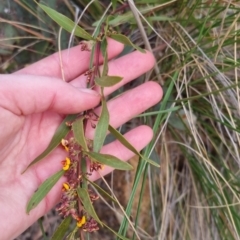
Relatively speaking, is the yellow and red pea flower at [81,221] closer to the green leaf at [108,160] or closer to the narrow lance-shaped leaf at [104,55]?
the green leaf at [108,160]

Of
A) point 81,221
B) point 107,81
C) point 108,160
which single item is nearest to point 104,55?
point 107,81

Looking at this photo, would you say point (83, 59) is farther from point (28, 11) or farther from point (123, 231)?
point (123, 231)

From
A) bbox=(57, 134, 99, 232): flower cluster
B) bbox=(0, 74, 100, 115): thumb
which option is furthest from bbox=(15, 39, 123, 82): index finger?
bbox=(57, 134, 99, 232): flower cluster

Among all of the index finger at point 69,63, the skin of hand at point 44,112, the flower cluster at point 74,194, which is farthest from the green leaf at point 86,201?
the index finger at point 69,63

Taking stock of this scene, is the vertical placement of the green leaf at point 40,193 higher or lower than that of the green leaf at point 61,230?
higher

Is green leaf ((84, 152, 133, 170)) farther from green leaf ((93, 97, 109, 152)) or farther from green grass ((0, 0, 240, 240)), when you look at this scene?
green grass ((0, 0, 240, 240))

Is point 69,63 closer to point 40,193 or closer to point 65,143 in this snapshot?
point 65,143
